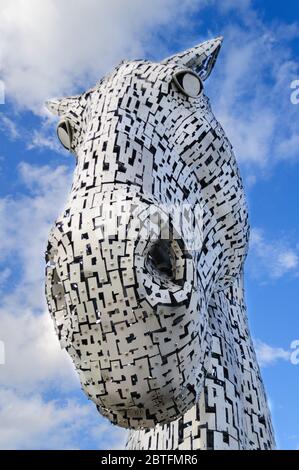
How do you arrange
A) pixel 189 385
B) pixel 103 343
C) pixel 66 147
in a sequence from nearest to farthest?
1. pixel 103 343
2. pixel 189 385
3. pixel 66 147

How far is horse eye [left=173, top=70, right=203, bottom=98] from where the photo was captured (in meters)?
3.05

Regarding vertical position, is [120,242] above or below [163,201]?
below

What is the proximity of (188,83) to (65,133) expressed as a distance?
0.74 meters

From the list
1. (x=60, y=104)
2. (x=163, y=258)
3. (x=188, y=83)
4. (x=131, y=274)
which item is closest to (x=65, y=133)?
(x=60, y=104)

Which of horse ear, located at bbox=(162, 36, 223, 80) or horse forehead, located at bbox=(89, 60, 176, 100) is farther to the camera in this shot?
horse ear, located at bbox=(162, 36, 223, 80)

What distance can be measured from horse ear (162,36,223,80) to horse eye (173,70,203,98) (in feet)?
0.83

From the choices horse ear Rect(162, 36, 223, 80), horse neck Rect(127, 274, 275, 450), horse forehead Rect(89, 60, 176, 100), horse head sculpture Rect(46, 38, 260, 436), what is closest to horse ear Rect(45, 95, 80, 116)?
horse forehead Rect(89, 60, 176, 100)

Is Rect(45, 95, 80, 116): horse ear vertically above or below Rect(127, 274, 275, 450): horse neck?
above

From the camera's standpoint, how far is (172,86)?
3045 mm

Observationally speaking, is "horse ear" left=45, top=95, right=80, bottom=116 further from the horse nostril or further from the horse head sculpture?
the horse nostril

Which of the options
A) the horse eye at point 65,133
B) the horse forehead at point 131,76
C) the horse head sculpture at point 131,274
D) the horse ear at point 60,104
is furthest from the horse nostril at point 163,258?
the horse ear at point 60,104

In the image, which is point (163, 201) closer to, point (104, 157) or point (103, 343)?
point (104, 157)
